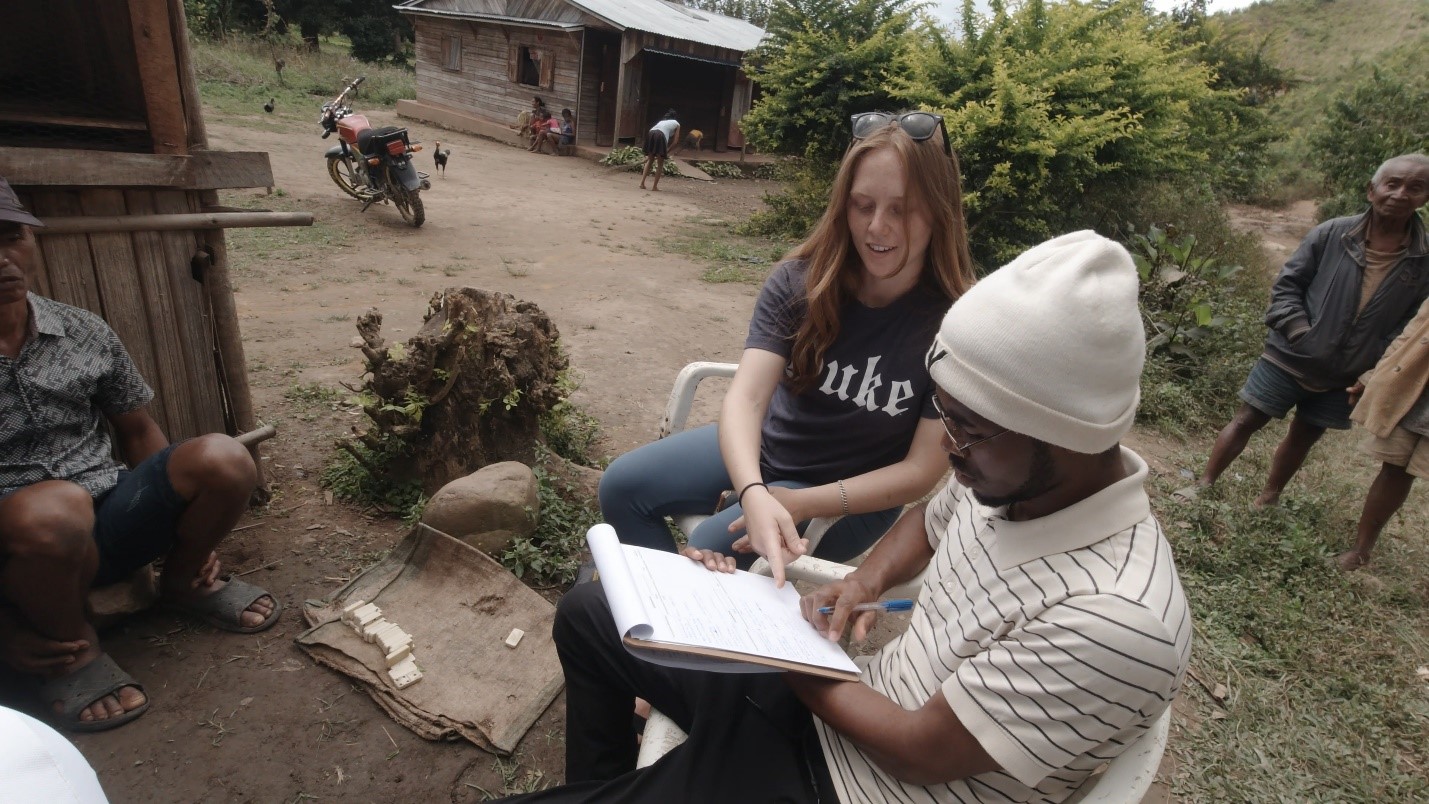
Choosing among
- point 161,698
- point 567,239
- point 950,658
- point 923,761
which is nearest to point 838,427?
point 950,658

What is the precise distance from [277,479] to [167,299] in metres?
0.90

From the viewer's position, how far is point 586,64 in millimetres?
16672

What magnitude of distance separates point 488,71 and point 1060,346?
1990cm

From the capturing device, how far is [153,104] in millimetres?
2521

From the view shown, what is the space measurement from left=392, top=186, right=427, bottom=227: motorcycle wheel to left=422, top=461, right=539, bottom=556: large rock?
6491mm

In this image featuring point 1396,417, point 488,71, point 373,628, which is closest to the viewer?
point 373,628

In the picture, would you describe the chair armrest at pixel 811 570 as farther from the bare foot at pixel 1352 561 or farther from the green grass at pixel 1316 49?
the green grass at pixel 1316 49

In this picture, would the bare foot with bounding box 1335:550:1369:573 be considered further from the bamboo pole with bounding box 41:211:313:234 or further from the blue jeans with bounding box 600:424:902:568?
the bamboo pole with bounding box 41:211:313:234

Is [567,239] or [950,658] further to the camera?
[567,239]

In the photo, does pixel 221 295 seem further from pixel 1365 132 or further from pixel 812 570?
pixel 1365 132

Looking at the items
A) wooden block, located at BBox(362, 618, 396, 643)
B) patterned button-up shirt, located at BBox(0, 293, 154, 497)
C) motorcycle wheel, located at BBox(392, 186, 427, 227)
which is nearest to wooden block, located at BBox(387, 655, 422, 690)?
wooden block, located at BBox(362, 618, 396, 643)

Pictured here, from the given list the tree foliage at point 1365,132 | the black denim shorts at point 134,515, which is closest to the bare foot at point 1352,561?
the black denim shorts at point 134,515

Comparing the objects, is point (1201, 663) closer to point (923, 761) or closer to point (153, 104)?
point (923, 761)

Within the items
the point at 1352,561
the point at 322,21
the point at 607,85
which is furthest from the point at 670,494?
the point at 322,21
